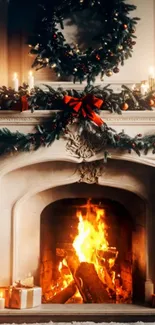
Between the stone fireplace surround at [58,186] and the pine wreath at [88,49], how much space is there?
0.55 meters

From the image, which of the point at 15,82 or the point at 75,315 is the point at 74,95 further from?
the point at 75,315

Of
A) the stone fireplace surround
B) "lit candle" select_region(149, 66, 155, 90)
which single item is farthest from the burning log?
"lit candle" select_region(149, 66, 155, 90)

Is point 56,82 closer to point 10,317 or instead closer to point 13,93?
point 13,93

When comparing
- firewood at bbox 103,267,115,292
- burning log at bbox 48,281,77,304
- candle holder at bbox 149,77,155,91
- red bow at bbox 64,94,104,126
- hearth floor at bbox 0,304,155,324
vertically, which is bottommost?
hearth floor at bbox 0,304,155,324

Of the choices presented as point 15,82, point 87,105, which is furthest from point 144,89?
point 15,82

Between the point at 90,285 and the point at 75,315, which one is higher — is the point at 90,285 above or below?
above

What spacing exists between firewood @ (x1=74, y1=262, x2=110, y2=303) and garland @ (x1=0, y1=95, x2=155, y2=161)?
4.43ft

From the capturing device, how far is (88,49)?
518cm

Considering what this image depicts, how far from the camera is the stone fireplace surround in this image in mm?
5012

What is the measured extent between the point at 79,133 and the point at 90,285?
1701 millimetres

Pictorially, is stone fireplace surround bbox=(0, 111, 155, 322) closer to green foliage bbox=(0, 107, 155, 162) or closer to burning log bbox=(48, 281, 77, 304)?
green foliage bbox=(0, 107, 155, 162)

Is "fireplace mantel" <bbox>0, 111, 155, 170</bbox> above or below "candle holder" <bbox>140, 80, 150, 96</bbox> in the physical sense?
below

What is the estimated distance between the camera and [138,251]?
5512 millimetres

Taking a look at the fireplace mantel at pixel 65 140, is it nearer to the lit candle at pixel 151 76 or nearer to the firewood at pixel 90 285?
the lit candle at pixel 151 76
